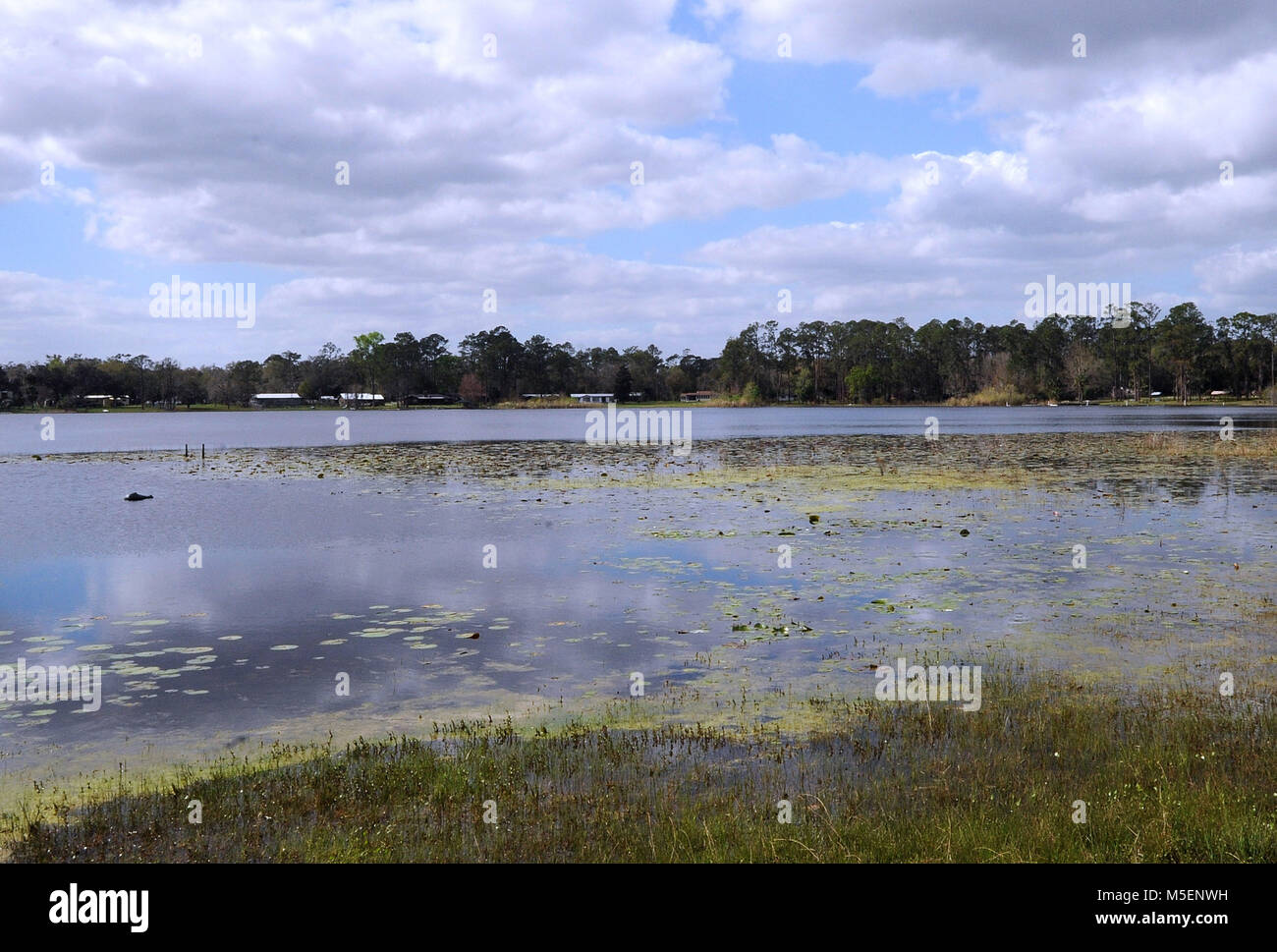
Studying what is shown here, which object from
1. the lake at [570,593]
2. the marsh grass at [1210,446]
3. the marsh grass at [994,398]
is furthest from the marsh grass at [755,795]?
the marsh grass at [994,398]

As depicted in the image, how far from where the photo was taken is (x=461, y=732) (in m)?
8.37

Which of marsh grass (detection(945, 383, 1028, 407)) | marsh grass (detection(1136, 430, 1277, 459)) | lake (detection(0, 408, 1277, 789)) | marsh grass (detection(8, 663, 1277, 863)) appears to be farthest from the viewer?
marsh grass (detection(945, 383, 1028, 407))

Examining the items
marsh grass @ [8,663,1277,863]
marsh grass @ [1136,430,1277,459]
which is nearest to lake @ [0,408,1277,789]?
marsh grass @ [8,663,1277,863]

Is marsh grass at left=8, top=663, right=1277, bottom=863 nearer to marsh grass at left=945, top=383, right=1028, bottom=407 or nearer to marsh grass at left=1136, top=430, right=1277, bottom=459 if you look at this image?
marsh grass at left=1136, top=430, right=1277, bottom=459

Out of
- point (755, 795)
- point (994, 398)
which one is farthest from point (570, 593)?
point (994, 398)

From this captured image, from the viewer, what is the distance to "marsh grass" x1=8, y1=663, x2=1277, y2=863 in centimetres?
570

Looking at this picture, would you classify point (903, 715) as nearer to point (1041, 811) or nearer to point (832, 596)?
point (1041, 811)

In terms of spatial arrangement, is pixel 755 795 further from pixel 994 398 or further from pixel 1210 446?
pixel 994 398

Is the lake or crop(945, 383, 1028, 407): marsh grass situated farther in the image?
crop(945, 383, 1028, 407): marsh grass

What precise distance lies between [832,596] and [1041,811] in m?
7.79

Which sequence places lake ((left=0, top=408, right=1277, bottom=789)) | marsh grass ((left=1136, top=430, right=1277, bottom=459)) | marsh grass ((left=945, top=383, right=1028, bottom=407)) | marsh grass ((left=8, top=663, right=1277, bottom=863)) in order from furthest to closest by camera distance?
marsh grass ((left=945, top=383, right=1028, bottom=407)), marsh grass ((left=1136, top=430, right=1277, bottom=459)), lake ((left=0, top=408, right=1277, bottom=789)), marsh grass ((left=8, top=663, right=1277, bottom=863))

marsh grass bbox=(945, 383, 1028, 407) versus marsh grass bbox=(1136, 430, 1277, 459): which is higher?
marsh grass bbox=(945, 383, 1028, 407)

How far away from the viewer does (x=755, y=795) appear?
6.74 meters
